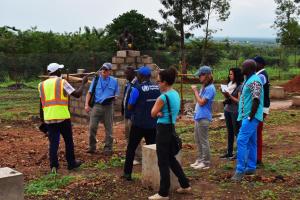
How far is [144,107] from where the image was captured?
6832mm

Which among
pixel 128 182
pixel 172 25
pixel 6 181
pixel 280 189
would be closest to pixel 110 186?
pixel 128 182

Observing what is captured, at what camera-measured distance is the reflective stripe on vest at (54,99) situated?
289 inches

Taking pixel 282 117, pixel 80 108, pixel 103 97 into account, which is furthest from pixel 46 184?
pixel 80 108

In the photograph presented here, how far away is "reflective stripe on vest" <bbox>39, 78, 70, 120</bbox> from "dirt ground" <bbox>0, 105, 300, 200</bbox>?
1.02 m

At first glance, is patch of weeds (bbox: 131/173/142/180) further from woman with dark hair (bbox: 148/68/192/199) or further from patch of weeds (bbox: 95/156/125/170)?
woman with dark hair (bbox: 148/68/192/199)

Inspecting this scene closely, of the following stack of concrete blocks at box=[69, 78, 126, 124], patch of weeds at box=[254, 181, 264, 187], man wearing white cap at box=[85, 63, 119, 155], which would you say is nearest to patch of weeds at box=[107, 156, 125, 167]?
man wearing white cap at box=[85, 63, 119, 155]

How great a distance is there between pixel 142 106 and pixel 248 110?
148 cm

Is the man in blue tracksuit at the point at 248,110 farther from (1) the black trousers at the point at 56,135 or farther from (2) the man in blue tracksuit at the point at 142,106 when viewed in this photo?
(1) the black trousers at the point at 56,135

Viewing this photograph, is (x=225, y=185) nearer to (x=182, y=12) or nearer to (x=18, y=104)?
(x=18, y=104)

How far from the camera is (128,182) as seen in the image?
273 inches

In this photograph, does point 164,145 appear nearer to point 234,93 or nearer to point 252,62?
point 252,62

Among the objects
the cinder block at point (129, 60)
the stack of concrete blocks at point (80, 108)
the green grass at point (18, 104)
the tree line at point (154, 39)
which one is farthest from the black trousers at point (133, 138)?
the tree line at point (154, 39)

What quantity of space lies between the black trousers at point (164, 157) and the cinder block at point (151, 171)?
36 cm

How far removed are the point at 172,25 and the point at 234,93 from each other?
91.1 ft
